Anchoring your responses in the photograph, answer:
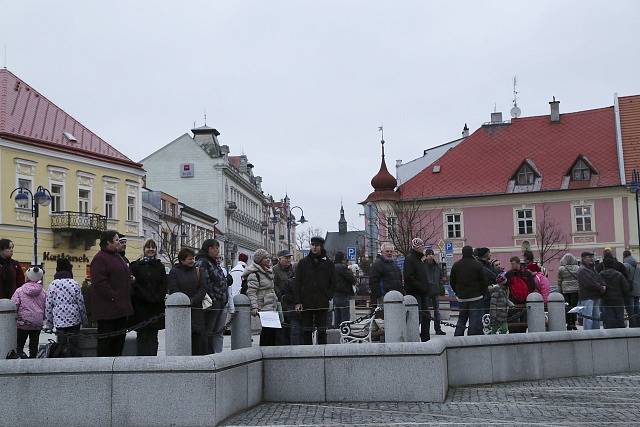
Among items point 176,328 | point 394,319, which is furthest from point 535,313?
point 176,328

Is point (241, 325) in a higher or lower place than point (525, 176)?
lower

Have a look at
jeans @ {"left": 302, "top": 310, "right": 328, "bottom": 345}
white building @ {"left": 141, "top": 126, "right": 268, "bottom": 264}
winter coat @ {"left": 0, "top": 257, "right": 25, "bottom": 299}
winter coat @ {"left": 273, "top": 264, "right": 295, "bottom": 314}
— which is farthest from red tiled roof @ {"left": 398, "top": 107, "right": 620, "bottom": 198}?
winter coat @ {"left": 0, "top": 257, "right": 25, "bottom": 299}

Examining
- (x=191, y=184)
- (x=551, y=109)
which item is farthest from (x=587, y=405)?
(x=191, y=184)

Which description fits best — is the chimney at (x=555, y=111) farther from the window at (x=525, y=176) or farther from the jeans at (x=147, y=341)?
the jeans at (x=147, y=341)

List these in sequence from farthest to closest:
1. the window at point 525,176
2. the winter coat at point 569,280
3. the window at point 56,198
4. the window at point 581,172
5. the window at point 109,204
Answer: the window at point 525,176, the window at point 581,172, the window at point 109,204, the window at point 56,198, the winter coat at point 569,280

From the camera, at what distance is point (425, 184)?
191ft

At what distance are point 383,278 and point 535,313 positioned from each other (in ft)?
8.69

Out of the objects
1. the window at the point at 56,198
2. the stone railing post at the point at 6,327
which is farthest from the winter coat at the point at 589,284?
the window at the point at 56,198

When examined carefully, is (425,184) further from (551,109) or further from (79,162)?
(79,162)

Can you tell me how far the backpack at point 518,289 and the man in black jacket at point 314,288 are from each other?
151 inches

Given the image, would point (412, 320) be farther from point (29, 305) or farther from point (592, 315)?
point (29, 305)

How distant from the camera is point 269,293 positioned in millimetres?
12625

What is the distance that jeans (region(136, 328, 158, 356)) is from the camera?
1095 centimetres

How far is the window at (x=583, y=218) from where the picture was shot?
5381 cm
